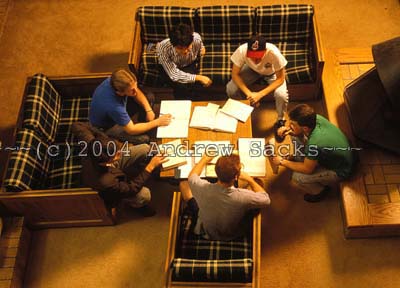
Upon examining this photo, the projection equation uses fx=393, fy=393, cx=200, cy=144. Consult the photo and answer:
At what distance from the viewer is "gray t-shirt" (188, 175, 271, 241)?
2715 mm

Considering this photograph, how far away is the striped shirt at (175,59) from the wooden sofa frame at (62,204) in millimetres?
595

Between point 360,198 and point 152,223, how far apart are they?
1.90m

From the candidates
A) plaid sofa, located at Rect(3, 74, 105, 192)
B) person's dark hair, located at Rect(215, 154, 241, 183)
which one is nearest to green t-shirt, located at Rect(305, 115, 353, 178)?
person's dark hair, located at Rect(215, 154, 241, 183)

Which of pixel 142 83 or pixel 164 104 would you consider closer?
pixel 164 104

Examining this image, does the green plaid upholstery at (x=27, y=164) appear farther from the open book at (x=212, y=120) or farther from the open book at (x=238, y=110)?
the open book at (x=238, y=110)

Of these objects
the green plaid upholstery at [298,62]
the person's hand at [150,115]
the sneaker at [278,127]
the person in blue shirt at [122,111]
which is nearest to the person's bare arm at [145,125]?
the person in blue shirt at [122,111]

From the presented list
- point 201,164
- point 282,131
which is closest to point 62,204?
point 201,164

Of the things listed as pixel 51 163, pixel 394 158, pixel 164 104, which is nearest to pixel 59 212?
pixel 51 163

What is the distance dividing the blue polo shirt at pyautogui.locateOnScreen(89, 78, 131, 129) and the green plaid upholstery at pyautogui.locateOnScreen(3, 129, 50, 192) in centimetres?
56

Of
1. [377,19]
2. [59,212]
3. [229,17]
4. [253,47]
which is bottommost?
[59,212]

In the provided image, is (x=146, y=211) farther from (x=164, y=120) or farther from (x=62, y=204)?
(x=164, y=120)

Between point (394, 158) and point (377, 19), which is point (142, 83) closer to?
point (394, 158)

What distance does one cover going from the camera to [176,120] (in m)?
3.53

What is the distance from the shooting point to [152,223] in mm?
3779
